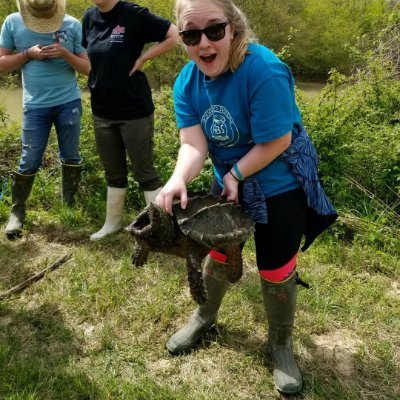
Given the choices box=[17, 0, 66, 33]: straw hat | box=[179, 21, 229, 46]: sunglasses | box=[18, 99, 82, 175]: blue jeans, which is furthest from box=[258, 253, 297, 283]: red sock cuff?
box=[17, 0, 66, 33]: straw hat

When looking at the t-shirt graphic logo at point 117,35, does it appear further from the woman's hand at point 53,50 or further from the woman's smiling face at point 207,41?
the woman's smiling face at point 207,41

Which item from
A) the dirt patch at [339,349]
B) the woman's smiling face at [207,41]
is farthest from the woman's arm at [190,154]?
the dirt patch at [339,349]

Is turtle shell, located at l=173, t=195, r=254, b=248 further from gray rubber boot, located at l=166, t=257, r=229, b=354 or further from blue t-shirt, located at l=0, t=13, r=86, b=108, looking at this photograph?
blue t-shirt, located at l=0, t=13, r=86, b=108

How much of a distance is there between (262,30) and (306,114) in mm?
11169

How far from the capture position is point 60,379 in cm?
214

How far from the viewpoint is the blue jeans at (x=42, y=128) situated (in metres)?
3.44

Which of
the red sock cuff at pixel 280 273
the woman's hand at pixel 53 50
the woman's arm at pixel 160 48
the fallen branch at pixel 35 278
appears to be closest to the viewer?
the red sock cuff at pixel 280 273

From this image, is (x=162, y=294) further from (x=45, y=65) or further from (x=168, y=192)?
(x=45, y=65)

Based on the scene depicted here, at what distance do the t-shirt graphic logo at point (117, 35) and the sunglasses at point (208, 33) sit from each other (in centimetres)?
151

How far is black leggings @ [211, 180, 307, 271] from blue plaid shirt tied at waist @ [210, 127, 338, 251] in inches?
1.9

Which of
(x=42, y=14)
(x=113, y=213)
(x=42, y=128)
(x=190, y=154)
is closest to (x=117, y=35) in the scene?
(x=42, y=14)

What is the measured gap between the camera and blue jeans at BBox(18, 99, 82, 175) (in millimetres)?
3441

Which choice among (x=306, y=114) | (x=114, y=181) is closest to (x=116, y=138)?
(x=114, y=181)

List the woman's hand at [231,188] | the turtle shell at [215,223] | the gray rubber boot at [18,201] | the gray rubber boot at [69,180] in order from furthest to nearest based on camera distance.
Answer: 1. the gray rubber boot at [69,180]
2. the gray rubber boot at [18,201]
3. the woman's hand at [231,188]
4. the turtle shell at [215,223]
